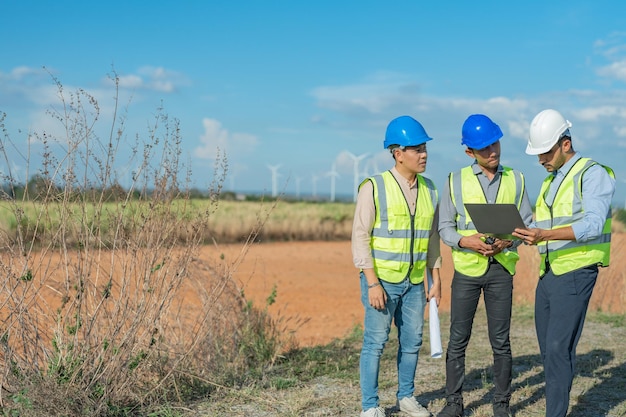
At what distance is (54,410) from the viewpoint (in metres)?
4.75

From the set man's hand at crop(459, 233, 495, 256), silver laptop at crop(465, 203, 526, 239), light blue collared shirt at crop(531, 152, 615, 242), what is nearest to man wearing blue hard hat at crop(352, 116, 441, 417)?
man's hand at crop(459, 233, 495, 256)

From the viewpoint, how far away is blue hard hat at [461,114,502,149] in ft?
16.0

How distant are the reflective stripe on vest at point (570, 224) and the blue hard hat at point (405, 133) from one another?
3.14 feet

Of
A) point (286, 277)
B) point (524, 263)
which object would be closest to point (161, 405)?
point (524, 263)

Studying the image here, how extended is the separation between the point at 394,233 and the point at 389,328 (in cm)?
68

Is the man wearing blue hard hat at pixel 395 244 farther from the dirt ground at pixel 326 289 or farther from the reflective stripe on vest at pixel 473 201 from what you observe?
the dirt ground at pixel 326 289

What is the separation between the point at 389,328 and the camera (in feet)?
16.4

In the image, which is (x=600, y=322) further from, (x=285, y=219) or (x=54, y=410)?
(x=285, y=219)

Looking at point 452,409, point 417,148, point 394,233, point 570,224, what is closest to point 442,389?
point 452,409

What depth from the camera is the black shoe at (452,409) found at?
16.9 ft

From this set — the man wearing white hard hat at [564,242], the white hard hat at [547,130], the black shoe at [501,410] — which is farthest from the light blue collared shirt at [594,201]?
the black shoe at [501,410]

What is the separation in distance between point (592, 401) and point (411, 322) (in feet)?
6.40

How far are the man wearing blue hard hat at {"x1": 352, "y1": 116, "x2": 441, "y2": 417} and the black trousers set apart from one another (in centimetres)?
24

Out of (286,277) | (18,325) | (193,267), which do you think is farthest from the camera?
(286,277)
